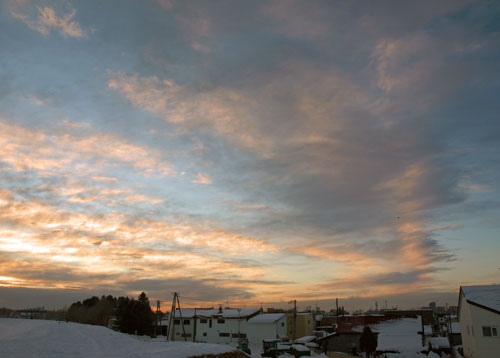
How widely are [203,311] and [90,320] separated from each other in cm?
2834

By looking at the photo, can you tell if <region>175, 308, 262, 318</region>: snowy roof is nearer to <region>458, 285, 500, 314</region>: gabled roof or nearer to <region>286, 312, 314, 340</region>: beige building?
<region>286, 312, 314, 340</region>: beige building

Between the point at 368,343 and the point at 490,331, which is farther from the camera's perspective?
the point at 368,343

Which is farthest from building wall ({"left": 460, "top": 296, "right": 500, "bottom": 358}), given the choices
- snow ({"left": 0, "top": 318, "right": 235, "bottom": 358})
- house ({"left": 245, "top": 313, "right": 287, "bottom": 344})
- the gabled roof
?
house ({"left": 245, "top": 313, "right": 287, "bottom": 344})

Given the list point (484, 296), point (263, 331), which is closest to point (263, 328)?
point (263, 331)

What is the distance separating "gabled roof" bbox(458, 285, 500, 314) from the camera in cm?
2930

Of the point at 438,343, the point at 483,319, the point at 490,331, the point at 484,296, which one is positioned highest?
the point at 484,296

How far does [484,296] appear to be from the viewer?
1216 inches

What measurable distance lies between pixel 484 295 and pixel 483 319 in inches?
91.3

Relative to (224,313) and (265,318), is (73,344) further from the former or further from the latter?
(224,313)

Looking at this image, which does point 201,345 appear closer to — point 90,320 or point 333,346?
point 333,346

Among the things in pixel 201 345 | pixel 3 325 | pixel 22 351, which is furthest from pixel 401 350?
pixel 3 325

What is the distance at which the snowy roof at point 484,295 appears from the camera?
29.5 m

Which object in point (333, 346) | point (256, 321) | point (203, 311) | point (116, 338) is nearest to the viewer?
point (116, 338)

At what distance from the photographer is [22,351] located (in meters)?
25.9
